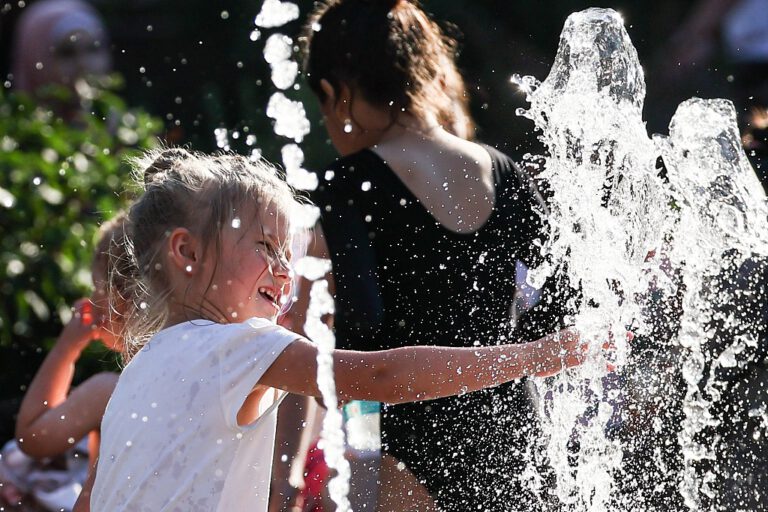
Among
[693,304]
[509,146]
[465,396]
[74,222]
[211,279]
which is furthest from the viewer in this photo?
[74,222]

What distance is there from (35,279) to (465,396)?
1987 mm

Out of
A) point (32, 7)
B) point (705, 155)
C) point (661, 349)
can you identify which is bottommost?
point (32, 7)

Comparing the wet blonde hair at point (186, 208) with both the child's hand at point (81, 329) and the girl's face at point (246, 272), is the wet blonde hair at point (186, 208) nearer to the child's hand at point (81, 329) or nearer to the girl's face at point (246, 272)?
the girl's face at point (246, 272)

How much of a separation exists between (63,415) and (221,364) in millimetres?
1032

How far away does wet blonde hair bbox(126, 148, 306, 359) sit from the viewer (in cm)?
183

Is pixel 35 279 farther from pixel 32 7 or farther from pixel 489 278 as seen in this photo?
pixel 32 7

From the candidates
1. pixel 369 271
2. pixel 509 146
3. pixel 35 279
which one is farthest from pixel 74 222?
pixel 369 271

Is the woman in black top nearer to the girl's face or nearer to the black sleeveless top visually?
the black sleeveless top

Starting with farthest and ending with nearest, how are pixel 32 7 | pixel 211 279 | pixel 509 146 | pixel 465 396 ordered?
pixel 32 7, pixel 509 146, pixel 465 396, pixel 211 279

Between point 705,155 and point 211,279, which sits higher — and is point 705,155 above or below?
above

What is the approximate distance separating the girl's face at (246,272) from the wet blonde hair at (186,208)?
0.01 meters

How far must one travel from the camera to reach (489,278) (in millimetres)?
2129

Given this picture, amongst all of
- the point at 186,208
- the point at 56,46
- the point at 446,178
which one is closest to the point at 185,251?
the point at 186,208

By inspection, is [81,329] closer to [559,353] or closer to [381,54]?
[381,54]
